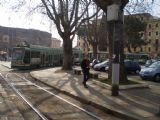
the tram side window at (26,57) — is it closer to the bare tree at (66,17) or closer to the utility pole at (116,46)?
the bare tree at (66,17)

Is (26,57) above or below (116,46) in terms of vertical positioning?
below

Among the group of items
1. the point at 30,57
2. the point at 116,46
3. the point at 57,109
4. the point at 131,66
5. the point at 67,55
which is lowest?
the point at 57,109

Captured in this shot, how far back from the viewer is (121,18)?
16.3 m

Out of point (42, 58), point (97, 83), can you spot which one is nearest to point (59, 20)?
point (42, 58)

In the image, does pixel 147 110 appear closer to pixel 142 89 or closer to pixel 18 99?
pixel 18 99

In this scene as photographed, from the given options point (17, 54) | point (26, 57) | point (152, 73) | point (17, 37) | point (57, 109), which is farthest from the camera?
point (17, 37)

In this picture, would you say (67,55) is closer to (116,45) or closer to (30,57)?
(30,57)

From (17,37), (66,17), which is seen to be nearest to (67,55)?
(66,17)

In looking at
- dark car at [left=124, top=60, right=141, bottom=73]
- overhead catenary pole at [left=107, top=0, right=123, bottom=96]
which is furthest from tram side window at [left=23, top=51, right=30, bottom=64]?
overhead catenary pole at [left=107, top=0, right=123, bottom=96]

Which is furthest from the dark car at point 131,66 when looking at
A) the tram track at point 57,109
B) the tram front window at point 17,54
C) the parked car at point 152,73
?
the tram track at point 57,109

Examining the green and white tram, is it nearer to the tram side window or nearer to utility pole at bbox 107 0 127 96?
the tram side window

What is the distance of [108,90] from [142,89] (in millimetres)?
2032

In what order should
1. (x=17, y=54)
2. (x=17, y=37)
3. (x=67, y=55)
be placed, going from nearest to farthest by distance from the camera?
(x=67, y=55) < (x=17, y=54) < (x=17, y=37)

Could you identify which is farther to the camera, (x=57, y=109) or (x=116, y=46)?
(x=116, y=46)
